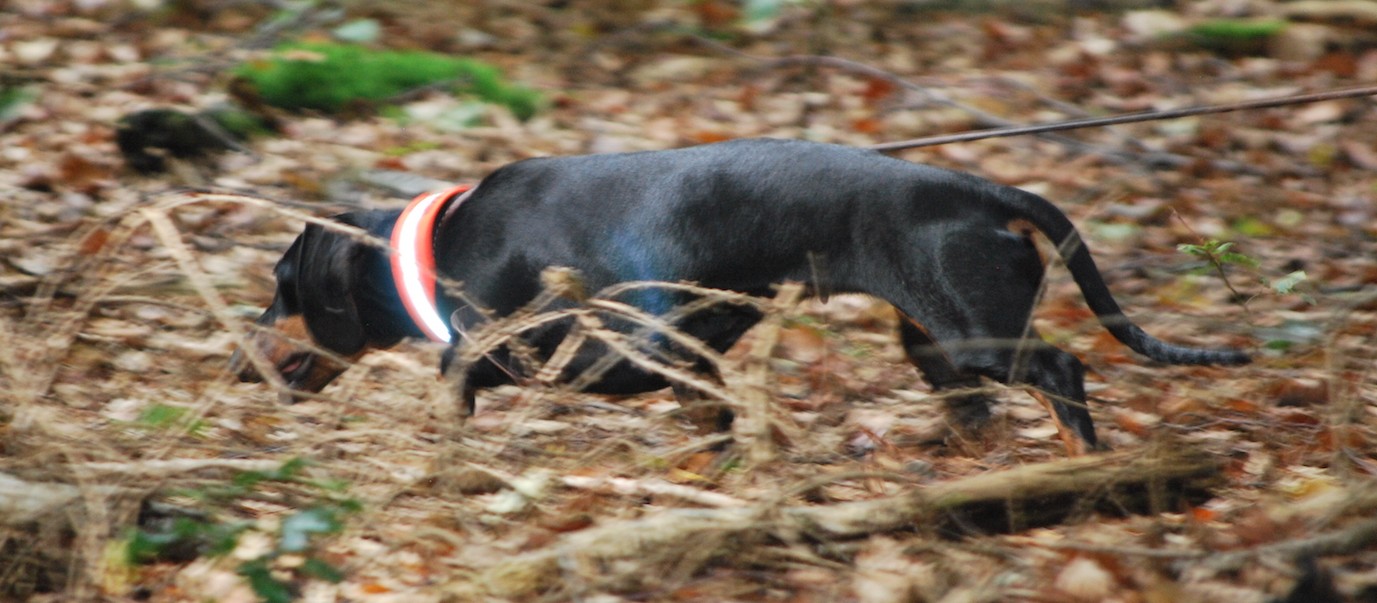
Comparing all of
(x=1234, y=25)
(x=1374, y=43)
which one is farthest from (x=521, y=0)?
(x=1374, y=43)

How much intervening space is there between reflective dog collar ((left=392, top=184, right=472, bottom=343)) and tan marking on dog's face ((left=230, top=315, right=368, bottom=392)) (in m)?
0.30

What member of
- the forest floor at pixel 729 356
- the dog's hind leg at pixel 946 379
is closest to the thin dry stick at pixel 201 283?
the forest floor at pixel 729 356

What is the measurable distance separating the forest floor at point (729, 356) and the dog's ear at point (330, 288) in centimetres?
20

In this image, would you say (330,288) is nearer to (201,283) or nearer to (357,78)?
(201,283)

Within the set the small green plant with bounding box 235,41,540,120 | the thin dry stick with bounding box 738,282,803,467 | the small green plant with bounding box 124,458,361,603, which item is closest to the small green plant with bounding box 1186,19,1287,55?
the small green plant with bounding box 235,41,540,120

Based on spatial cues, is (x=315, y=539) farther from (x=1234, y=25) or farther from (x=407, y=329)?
(x=1234, y=25)

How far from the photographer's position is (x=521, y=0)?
814 cm

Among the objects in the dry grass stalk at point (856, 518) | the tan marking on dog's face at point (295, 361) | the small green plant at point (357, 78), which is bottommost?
the tan marking on dog's face at point (295, 361)

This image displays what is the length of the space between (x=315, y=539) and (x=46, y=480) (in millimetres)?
615

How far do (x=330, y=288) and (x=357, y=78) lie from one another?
294 cm

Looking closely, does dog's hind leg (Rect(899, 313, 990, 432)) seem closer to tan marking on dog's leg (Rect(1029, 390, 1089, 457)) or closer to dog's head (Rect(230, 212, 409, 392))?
tan marking on dog's leg (Rect(1029, 390, 1089, 457))

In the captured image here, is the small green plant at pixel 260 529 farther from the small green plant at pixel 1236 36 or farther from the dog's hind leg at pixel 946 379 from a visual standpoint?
the small green plant at pixel 1236 36

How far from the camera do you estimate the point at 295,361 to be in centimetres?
388

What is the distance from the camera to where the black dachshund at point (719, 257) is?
3.31 m
